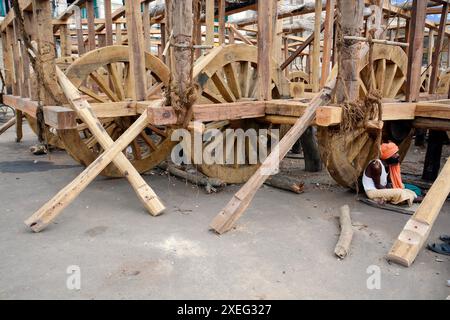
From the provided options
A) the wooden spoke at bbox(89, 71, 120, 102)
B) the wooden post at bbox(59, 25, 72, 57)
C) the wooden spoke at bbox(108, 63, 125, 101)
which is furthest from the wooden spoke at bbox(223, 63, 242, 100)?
the wooden post at bbox(59, 25, 72, 57)

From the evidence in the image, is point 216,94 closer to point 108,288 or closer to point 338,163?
point 338,163

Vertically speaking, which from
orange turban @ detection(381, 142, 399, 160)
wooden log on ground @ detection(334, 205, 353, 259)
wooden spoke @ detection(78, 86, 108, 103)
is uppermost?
wooden spoke @ detection(78, 86, 108, 103)

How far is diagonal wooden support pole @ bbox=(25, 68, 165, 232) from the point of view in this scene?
11.5ft

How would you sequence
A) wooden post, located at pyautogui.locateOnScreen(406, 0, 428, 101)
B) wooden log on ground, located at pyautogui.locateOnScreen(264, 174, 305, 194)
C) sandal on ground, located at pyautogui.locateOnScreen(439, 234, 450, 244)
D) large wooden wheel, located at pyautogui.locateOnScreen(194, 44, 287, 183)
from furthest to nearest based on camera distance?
wooden log on ground, located at pyautogui.locateOnScreen(264, 174, 305, 194), large wooden wheel, located at pyautogui.locateOnScreen(194, 44, 287, 183), wooden post, located at pyautogui.locateOnScreen(406, 0, 428, 101), sandal on ground, located at pyautogui.locateOnScreen(439, 234, 450, 244)

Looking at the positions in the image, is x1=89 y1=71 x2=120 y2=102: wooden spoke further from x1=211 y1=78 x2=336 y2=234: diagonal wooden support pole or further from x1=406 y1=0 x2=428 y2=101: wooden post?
x1=406 y1=0 x2=428 y2=101: wooden post

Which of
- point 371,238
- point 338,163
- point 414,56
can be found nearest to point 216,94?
point 338,163

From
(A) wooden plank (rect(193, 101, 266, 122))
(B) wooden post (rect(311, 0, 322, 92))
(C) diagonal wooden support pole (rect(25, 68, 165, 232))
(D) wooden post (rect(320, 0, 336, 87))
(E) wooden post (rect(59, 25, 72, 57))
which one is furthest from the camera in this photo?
(E) wooden post (rect(59, 25, 72, 57))

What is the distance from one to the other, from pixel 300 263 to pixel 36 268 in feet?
6.70

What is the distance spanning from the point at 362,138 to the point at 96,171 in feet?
9.76

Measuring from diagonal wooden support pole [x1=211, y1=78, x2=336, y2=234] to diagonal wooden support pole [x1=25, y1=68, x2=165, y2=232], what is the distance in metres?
0.79

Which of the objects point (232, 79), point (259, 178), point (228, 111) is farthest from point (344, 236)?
point (232, 79)

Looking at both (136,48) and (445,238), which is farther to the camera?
(136,48)

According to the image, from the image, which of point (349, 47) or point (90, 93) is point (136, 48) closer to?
point (90, 93)

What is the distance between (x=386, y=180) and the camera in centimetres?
453
